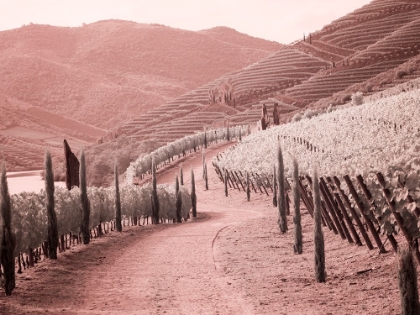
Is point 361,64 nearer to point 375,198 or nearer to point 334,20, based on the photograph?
point 334,20

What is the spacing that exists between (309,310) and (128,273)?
21.9 feet

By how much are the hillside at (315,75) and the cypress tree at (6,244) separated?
65707mm

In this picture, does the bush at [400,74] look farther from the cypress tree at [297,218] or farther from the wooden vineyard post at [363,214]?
the wooden vineyard post at [363,214]

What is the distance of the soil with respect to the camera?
487 inches

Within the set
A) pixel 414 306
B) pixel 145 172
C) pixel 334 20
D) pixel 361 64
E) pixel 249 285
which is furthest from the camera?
pixel 334 20

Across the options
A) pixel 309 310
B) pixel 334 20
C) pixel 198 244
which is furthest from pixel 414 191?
pixel 334 20

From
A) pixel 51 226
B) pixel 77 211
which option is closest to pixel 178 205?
pixel 77 211

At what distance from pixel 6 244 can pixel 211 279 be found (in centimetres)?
475

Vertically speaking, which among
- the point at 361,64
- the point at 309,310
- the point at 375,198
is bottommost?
the point at 309,310

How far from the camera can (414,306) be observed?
928cm

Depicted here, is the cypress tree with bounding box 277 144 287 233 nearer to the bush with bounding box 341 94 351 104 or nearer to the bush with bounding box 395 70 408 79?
the bush with bounding box 341 94 351 104

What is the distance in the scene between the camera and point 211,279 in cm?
1563

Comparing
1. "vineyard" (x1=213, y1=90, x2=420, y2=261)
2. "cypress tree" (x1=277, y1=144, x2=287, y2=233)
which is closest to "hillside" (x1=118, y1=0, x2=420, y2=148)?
"vineyard" (x1=213, y1=90, x2=420, y2=261)

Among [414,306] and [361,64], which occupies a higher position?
[361,64]
